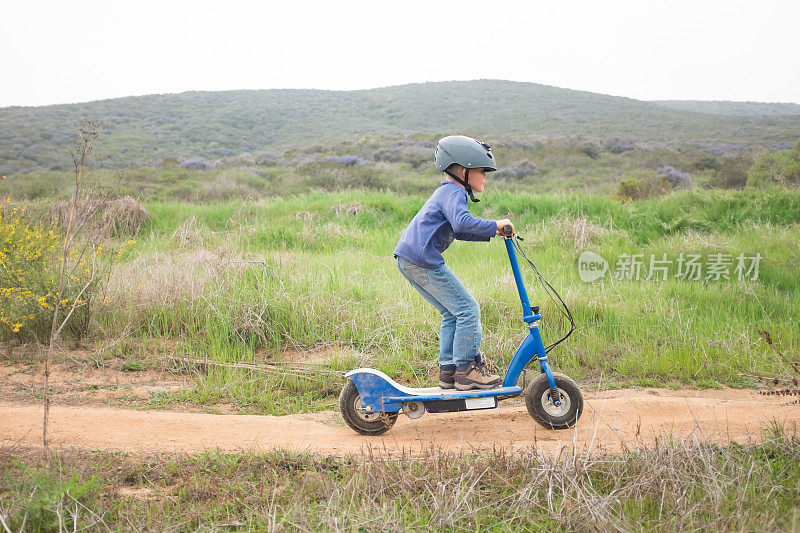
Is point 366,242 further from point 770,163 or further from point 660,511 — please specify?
point 770,163

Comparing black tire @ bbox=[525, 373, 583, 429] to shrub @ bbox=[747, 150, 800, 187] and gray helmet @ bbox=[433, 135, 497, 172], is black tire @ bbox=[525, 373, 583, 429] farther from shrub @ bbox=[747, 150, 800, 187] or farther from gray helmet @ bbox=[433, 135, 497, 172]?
shrub @ bbox=[747, 150, 800, 187]

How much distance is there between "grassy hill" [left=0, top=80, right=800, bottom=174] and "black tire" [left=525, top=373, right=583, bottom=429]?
2678cm

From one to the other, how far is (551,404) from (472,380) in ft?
2.15

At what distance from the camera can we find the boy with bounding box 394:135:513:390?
14.6 feet

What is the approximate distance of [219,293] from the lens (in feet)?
24.1

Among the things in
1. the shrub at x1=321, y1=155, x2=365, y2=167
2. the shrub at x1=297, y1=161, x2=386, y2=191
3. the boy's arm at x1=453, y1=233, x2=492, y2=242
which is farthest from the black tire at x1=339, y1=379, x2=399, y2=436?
the shrub at x1=321, y1=155, x2=365, y2=167

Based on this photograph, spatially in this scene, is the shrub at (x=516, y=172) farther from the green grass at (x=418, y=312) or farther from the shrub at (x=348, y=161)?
the green grass at (x=418, y=312)

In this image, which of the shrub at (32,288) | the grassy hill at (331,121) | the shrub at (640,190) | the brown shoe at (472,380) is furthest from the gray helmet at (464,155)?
the grassy hill at (331,121)

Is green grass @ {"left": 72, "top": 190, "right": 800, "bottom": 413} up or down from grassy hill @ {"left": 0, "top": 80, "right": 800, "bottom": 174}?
down

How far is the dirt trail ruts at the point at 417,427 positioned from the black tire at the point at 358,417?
95 mm

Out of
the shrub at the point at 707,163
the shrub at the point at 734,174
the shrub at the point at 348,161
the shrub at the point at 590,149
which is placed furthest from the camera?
the shrub at the point at 590,149

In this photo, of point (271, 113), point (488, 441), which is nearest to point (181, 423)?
point (488, 441)

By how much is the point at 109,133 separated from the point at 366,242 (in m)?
31.2

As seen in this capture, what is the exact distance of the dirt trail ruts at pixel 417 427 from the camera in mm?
4340
